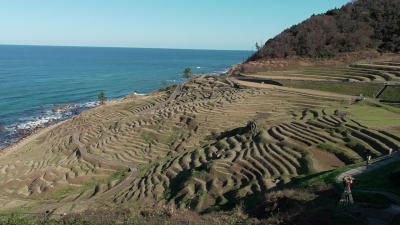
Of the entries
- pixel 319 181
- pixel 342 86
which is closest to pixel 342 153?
pixel 319 181

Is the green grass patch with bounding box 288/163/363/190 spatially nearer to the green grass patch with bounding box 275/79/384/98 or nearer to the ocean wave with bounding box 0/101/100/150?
the green grass patch with bounding box 275/79/384/98

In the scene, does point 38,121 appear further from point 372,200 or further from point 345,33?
point 372,200

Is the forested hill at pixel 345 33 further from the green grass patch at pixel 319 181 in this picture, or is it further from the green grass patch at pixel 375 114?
the green grass patch at pixel 319 181

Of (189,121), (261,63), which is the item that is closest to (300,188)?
(189,121)

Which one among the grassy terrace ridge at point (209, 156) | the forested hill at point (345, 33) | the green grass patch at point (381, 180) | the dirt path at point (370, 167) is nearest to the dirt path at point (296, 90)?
the grassy terrace ridge at point (209, 156)

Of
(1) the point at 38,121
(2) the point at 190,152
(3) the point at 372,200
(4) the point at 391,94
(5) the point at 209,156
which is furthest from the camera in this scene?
(1) the point at 38,121

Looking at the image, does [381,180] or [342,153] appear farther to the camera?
[342,153]

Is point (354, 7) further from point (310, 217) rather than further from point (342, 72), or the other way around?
point (310, 217)
